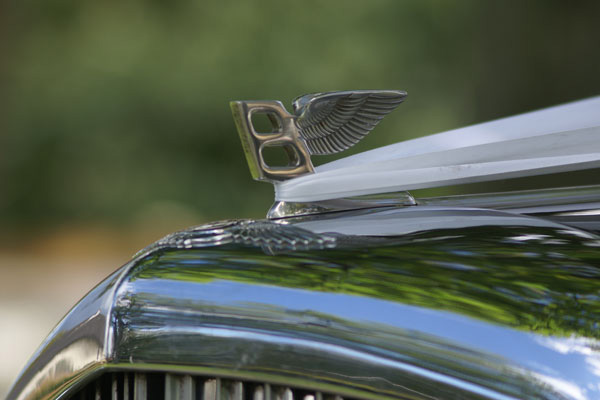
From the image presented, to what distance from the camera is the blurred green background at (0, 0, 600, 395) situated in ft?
25.2

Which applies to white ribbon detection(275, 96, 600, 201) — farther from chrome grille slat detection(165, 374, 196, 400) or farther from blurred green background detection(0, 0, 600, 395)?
blurred green background detection(0, 0, 600, 395)

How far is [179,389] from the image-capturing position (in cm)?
78

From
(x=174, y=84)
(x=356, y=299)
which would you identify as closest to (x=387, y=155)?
(x=356, y=299)

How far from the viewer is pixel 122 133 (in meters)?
7.88

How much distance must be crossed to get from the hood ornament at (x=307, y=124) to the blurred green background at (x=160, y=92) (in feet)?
21.0

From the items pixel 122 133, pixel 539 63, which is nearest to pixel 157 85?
pixel 122 133

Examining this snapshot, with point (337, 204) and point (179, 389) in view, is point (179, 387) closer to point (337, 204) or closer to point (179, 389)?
point (179, 389)

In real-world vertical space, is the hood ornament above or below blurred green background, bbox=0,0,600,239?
below

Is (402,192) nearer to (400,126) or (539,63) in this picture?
(539,63)

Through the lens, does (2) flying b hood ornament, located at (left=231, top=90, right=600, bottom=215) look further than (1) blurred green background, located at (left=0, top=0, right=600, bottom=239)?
No

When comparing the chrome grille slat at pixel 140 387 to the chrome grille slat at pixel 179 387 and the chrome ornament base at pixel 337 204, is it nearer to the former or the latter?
the chrome grille slat at pixel 179 387

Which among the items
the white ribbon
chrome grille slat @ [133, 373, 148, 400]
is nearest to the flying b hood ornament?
the white ribbon

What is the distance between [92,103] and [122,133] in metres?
0.44

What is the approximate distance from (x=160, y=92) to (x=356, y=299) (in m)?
7.38
